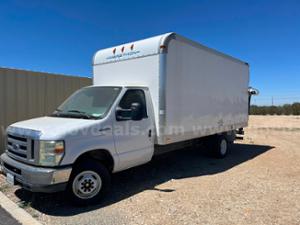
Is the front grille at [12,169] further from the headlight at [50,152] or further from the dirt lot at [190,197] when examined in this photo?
the dirt lot at [190,197]

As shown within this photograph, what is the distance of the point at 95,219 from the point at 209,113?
4.85 meters

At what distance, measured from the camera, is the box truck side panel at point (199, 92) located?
268 inches

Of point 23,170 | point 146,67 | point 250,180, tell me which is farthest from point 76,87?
point 250,180

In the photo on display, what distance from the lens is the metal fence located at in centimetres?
867

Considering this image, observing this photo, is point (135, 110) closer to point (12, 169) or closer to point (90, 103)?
point (90, 103)

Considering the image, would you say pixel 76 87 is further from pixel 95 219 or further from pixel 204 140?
pixel 95 219

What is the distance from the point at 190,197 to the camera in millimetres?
5746

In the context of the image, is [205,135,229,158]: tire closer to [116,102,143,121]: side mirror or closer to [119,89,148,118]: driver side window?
[119,89,148,118]: driver side window

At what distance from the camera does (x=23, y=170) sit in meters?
4.89

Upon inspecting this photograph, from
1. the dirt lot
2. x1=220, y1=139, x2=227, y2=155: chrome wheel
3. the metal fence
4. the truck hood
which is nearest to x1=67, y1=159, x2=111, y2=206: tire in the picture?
the dirt lot

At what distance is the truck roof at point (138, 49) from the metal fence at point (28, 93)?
104 inches

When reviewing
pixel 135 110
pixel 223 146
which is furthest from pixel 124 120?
pixel 223 146

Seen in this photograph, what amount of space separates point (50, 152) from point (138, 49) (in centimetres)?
332

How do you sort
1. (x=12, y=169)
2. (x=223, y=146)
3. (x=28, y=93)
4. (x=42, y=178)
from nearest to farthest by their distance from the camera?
(x=42, y=178), (x=12, y=169), (x=28, y=93), (x=223, y=146)
